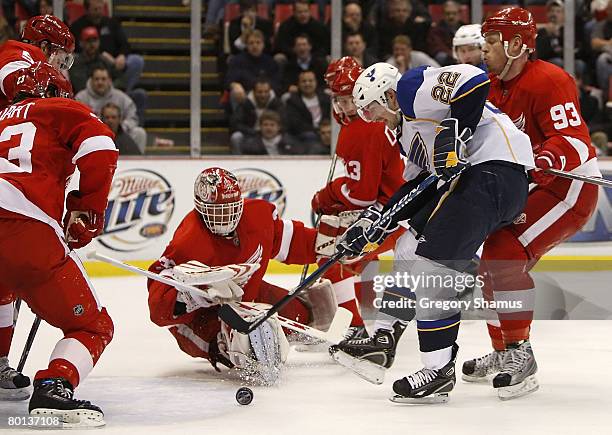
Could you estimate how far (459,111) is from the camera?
3.53 m

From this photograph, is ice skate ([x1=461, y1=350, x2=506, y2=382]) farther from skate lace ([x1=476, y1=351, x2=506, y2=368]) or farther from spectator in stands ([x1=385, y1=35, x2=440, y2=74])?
spectator in stands ([x1=385, y1=35, x2=440, y2=74])

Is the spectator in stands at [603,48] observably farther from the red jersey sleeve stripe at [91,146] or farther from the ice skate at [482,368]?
the red jersey sleeve stripe at [91,146]

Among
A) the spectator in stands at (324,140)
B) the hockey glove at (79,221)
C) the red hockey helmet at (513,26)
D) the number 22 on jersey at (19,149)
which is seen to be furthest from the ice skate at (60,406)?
the spectator in stands at (324,140)

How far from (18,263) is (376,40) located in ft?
16.1

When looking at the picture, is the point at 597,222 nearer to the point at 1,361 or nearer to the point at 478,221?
the point at 478,221

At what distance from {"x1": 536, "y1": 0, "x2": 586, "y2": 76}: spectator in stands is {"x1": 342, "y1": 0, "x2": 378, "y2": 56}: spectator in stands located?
1.07 metres

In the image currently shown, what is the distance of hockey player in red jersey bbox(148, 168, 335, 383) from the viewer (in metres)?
3.88

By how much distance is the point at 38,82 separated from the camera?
11.7ft

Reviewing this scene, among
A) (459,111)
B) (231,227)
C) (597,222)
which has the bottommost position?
(597,222)

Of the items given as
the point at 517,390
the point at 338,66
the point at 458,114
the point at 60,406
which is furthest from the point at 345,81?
the point at 60,406

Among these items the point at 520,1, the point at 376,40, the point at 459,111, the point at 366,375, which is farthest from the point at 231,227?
the point at 520,1

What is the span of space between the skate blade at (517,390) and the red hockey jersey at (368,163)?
3.77 feet

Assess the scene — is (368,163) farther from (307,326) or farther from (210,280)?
(210,280)

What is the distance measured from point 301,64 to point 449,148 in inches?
174
